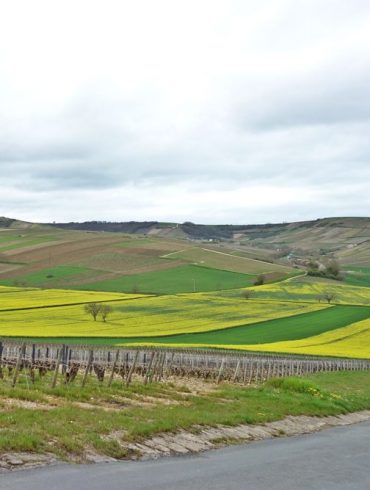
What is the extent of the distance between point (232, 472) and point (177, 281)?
395 feet

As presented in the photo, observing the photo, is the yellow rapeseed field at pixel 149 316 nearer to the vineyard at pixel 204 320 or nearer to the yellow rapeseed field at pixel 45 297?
the vineyard at pixel 204 320

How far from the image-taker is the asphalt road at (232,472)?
15.4 metres

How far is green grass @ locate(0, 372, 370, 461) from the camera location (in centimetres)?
1820

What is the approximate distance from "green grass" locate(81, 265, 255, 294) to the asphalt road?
10578 centimetres

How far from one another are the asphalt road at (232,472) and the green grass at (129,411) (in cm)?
129

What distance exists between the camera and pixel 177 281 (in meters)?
138

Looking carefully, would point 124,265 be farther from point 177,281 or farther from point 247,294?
point 247,294

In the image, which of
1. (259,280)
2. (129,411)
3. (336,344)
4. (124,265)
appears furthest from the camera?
(124,265)

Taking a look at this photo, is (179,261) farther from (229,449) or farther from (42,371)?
(229,449)

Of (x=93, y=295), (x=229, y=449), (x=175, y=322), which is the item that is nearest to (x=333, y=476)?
(x=229, y=449)

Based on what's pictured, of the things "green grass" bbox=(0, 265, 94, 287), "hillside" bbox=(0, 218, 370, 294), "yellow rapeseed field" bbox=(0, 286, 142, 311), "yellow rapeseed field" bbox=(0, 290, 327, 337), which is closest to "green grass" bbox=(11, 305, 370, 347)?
"yellow rapeseed field" bbox=(0, 290, 327, 337)

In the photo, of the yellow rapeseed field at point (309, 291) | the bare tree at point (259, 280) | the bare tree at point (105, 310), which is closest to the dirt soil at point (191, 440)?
the bare tree at point (105, 310)

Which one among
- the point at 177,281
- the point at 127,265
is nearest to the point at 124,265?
the point at 127,265

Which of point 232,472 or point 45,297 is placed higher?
point 232,472
